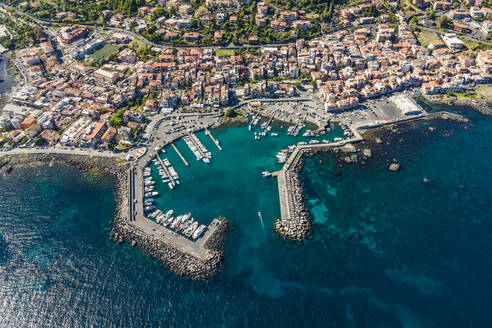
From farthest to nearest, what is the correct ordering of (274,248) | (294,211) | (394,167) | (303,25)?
(303,25)
(394,167)
(294,211)
(274,248)

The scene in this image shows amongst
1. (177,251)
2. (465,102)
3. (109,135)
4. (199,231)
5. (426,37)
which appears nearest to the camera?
(177,251)

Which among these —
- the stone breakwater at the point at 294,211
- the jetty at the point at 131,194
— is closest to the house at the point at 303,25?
the stone breakwater at the point at 294,211

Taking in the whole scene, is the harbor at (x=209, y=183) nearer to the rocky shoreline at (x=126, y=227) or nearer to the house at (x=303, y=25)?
the rocky shoreline at (x=126, y=227)

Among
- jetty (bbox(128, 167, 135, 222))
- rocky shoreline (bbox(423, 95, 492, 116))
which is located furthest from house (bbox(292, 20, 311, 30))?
jetty (bbox(128, 167, 135, 222))

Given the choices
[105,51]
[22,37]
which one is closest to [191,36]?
[105,51]

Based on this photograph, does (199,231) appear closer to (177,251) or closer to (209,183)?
(177,251)

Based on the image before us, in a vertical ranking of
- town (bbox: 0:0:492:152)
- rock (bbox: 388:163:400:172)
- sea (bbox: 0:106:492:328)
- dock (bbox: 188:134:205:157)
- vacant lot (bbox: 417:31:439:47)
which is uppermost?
vacant lot (bbox: 417:31:439:47)

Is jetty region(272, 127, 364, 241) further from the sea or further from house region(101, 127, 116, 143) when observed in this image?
house region(101, 127, 116, 143)
